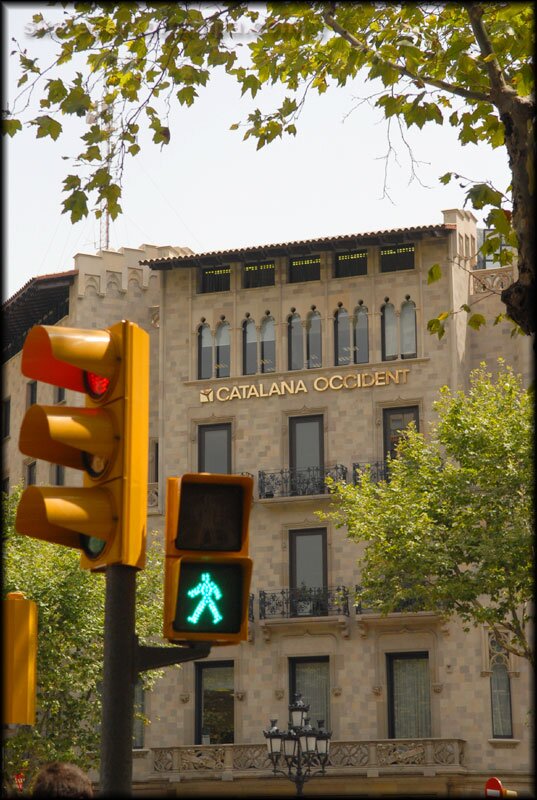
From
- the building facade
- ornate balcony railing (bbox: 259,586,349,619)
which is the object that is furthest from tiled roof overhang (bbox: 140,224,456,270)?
ornate balcony railing (bbox: 259,586,349,619)

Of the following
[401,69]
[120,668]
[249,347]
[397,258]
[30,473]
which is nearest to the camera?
[120,668]

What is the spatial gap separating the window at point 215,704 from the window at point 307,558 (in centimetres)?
341

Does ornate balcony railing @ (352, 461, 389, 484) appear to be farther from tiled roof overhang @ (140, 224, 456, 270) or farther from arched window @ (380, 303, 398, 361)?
tiled roof overhang @ (140, 224, 456, 270)

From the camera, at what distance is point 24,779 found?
1367 inches

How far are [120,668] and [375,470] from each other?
121ft

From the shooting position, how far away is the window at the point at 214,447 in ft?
151

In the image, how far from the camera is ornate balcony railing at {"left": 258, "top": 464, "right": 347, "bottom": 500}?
143 ft

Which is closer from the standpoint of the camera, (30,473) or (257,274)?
(257,274)

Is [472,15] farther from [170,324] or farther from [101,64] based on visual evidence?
[170,324]

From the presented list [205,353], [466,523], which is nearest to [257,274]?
[205,353]

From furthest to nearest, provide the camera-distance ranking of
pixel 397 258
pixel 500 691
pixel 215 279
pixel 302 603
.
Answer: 1. pixel 215 279
2. pixel 397 258
3. pixel 302 603
4. pixel 500 691

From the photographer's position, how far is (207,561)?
6.63 meters

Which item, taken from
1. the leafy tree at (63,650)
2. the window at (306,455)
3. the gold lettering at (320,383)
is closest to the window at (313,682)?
the window at (306,455)

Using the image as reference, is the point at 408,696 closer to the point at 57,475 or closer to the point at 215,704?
the point at 215,704
